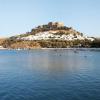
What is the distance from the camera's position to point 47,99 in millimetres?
32938

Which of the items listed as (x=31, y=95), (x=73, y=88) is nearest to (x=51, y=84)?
(x=73, y=88)

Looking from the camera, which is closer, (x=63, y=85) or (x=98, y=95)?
(x=98, y=95)

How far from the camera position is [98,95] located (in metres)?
34.4

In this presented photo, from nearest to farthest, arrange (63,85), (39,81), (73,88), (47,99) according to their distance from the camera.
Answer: (47,99), (73,88), (63,85), (39,81)

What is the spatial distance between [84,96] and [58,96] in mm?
2983

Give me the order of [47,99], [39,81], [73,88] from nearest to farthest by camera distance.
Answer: [47,99]
[73,88]
[39,81]

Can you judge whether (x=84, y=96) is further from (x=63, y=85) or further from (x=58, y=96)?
(x=63, y=85)

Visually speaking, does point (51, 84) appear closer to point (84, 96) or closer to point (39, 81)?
point (39, 81)

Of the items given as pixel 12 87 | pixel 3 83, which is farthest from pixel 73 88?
pixel 3 83

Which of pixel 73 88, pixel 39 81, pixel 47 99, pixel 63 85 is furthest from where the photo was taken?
pixel 39 81

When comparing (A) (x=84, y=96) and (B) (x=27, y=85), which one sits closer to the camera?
(A) (x=84, y=96)

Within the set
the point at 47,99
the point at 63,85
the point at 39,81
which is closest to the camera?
the point at 47,99

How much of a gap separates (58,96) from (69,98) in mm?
1768

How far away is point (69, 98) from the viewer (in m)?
33.1
